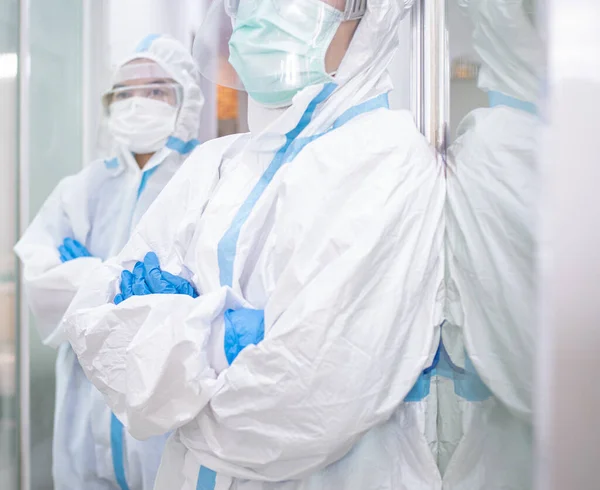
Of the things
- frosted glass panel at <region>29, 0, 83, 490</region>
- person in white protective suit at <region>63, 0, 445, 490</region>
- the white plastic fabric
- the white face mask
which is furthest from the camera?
frosted glass panel at <region>29, 0, 83, 490</region>

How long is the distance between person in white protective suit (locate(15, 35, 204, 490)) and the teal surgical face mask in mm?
569

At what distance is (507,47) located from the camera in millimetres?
747

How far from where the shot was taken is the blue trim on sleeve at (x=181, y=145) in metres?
1.53

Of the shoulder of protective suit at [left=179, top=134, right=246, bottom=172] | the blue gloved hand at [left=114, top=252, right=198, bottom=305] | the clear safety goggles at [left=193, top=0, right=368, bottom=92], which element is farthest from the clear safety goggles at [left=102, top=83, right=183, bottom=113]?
the blue gloved hand at [left=114, top=252, right=198, bottom=305]

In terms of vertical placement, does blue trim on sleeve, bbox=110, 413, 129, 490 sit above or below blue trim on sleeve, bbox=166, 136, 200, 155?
below

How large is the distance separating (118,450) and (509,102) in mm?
1208

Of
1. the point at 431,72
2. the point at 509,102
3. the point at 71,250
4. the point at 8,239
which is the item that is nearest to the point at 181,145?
the point at 71,250

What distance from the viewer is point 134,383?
822 millimetres

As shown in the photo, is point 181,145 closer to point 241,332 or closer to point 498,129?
point 241,332

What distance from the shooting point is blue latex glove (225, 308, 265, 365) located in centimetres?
83

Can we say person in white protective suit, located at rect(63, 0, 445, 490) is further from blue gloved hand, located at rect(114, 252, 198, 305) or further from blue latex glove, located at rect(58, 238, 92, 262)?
blue latex glove, located at rect(58, 238, 92, 262)

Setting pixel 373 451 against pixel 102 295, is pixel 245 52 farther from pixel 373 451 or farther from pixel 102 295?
pixel 373 451

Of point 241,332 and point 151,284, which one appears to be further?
point 151,284

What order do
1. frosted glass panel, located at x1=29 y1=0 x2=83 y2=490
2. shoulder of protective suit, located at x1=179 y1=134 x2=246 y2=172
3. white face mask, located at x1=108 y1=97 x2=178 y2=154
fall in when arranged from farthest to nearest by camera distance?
frosted glass panel, located at x1=29 y1=0 x2=83 y2=490, white face mask, located at x1=108 y1=97 x2=178 y2=154, shoulder of protective suit, located at x1=179 y1=134 x2=246 y2=172
